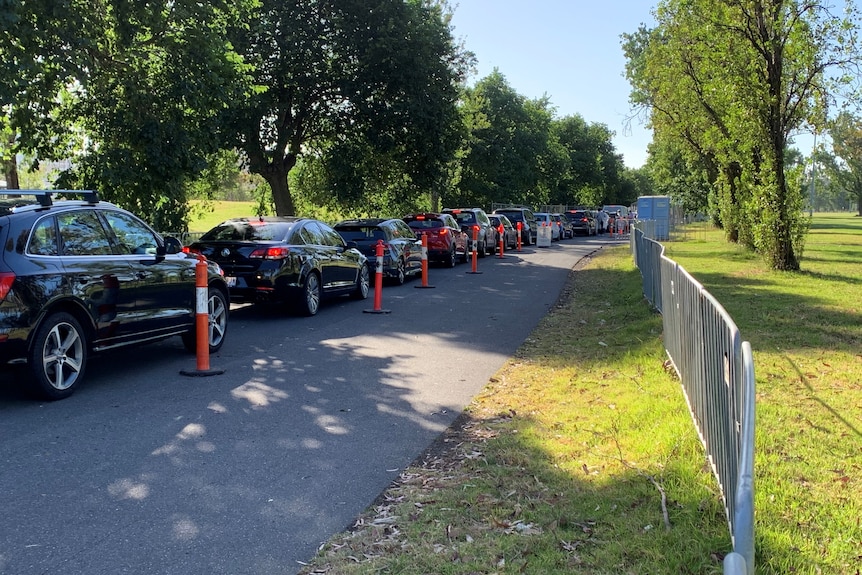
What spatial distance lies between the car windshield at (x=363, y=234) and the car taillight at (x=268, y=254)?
580 centimetres

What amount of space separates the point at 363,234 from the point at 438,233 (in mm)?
5032

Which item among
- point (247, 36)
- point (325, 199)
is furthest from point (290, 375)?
point (325, 199)

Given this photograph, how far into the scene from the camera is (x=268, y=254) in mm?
11836

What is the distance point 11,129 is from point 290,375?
9702 millimetres

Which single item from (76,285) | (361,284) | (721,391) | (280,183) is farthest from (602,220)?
(721,391)

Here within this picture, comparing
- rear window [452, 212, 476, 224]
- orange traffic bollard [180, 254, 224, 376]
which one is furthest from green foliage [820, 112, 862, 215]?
orange traffic bollard [180, 254, 224, 376]

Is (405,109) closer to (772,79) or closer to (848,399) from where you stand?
(772,79)

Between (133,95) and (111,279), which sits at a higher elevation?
(133,95)

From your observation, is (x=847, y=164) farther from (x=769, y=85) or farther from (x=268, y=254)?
(x=268, y=254)

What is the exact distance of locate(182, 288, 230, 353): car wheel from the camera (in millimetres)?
9250

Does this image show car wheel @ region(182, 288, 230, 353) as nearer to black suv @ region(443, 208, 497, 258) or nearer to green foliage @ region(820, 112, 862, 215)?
black suv @ region(443, 208, 497, 258)

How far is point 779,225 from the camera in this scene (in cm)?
1748

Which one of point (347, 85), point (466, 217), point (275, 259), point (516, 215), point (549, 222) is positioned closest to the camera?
point (275, 259)

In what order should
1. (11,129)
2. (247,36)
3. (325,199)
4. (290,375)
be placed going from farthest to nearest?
(325,199)
(247,36)
(11,129)
(290,375)
